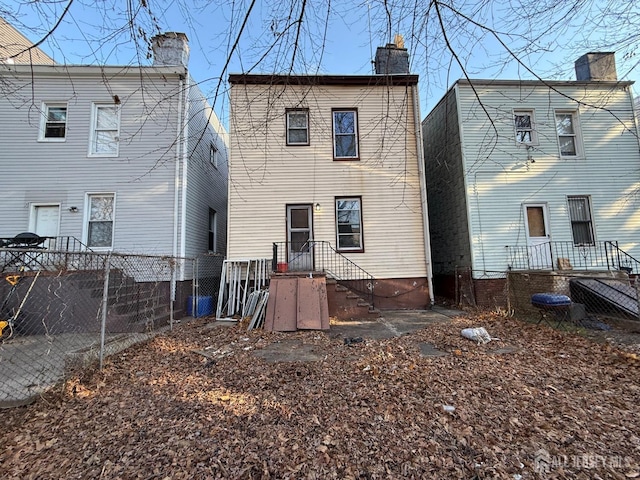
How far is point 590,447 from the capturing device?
246 centimetres

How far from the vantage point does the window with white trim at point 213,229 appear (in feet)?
38.1

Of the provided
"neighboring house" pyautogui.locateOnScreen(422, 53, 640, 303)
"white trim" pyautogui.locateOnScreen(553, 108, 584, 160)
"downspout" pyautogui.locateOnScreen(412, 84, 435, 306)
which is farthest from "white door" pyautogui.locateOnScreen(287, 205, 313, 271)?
"white trim" pyautogui.locateOnScreen(553, 108, 584, 160)

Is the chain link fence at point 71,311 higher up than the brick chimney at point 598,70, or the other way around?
the brick chimney at point 598,70

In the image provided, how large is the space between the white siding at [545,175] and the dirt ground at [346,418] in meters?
5.18

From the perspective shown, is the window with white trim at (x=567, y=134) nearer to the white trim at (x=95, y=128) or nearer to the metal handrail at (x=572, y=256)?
the metal handrail at (x=572, y=256)

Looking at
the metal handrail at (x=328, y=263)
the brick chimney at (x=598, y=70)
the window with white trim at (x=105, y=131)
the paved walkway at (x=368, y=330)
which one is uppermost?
the brick chimney at (x=598, y=70)

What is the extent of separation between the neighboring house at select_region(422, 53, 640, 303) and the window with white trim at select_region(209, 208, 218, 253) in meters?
9.09

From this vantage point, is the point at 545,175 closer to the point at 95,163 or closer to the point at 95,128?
the point at 95,163

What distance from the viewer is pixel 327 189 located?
981 centimetres

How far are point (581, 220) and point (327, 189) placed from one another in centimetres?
841

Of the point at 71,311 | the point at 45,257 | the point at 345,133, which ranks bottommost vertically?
the point at 71,311

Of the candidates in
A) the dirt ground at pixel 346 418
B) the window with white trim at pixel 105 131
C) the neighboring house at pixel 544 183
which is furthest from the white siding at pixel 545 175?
the window with white trim at pixel 105 131

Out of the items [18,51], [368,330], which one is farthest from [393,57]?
[368,330]

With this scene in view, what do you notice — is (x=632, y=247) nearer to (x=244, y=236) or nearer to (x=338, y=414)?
(x=338, y=414)
